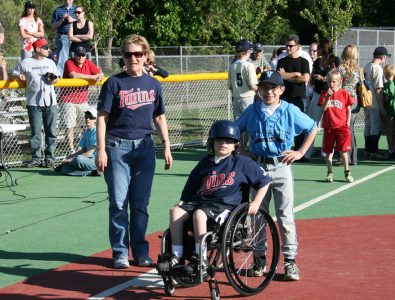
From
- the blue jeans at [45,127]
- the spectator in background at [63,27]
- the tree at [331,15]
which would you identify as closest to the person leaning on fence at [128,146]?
the blue jeans at [45,127]

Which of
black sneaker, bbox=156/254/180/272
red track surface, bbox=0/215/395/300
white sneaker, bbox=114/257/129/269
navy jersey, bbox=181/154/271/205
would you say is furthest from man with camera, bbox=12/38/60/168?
black sneaker, bbox=156/254/180/272

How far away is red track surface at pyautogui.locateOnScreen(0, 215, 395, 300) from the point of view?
735 centimetres

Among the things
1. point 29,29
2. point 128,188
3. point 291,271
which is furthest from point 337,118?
point 29,29

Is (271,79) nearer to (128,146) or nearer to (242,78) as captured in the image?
(128,146)

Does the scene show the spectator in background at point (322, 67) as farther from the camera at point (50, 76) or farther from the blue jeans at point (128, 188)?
the blue jeans at point (128, 188)

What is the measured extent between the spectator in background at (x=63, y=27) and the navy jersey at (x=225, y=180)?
10416 mm

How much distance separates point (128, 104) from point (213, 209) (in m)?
1.54

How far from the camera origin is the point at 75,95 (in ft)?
50.3

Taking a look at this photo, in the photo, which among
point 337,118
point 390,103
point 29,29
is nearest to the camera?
point 337,118

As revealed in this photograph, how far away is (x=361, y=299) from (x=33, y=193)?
21.1 feet

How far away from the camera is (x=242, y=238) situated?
285 inches

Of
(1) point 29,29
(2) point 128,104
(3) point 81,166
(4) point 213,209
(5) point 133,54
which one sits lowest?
(3) point 81,166

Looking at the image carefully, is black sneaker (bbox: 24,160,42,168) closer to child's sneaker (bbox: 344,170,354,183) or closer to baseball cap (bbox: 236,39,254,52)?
baseball cap (bbox: 236,39,254,52)

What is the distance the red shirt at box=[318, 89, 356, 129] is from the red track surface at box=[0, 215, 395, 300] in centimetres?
399
